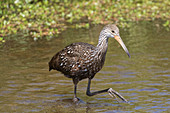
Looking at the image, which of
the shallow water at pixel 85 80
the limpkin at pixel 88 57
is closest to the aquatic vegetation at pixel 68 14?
the shallow water at pixel 85 80

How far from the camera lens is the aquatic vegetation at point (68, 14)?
14.7 m

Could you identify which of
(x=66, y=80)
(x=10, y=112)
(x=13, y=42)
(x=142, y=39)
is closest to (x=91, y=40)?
(x=142, y=39)

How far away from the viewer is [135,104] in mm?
7730

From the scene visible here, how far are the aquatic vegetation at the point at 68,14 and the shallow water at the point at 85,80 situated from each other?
4.05 ft

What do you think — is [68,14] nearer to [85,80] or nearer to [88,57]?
[85,80]

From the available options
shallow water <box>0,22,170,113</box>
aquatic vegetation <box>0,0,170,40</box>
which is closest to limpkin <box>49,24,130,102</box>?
shallow water <box>0,22,170,113</box>

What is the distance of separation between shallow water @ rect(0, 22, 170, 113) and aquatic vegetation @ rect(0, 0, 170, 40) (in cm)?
123

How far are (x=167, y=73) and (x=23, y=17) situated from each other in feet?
25.2

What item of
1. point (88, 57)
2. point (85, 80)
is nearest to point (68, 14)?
point (85, 80)

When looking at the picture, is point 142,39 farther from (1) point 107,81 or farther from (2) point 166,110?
(2) point 166,110

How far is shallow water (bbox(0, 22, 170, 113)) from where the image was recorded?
7785 millimetres

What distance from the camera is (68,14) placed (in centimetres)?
1659

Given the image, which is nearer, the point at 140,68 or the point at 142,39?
the point at 140,68

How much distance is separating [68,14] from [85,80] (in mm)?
7399
